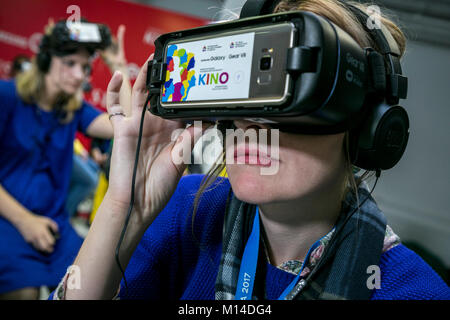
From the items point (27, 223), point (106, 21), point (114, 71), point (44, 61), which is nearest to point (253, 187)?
point (114, 71)

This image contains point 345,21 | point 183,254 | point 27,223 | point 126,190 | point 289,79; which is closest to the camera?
point 289,79

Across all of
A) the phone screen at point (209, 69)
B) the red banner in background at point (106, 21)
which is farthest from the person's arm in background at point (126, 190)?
the red banner in background at point (106, 21)

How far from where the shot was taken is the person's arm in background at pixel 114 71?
2.46 feet

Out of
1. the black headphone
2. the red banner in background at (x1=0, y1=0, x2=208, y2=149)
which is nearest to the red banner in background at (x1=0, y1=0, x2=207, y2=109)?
the red banner in background at (x1=0, y1=0, x2=208, y2=149)

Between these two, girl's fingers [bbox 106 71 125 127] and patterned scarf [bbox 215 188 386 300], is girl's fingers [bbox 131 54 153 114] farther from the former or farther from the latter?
patterned scarf [bbox 215 188 386 300]

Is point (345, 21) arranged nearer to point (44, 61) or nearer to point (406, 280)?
point (406, 280)

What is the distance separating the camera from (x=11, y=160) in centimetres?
152

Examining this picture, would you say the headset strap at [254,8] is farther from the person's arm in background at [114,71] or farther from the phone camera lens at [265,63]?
the person's arm in background at [114,71]

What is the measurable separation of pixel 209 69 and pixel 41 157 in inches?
52.0

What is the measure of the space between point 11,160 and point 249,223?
48.5 inches

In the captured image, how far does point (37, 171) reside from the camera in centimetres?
156

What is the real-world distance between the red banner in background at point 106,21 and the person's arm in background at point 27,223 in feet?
6.65
